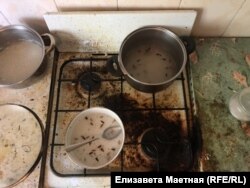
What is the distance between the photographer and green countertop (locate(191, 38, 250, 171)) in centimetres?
70

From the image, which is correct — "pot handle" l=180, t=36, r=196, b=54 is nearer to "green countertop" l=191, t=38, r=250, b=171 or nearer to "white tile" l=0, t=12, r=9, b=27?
"green countertop" l=191, t=38, r=250, b=171

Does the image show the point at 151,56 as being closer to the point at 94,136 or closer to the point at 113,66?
the point at 113,66

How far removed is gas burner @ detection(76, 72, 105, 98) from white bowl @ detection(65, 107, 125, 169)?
7 cm

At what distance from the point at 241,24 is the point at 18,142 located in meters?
0.73

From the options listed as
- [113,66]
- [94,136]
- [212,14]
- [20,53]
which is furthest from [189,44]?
[20,53]

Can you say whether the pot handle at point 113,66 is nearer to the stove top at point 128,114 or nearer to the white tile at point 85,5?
the stove top at point 128,114

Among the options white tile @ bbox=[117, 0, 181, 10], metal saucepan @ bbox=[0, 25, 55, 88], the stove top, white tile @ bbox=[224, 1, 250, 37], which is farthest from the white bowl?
white tile @ bbox=[224, 1, 250, 37]

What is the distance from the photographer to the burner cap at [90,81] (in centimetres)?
78

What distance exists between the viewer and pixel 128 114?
0.76 metres

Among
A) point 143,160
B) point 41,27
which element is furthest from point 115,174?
point 41,27

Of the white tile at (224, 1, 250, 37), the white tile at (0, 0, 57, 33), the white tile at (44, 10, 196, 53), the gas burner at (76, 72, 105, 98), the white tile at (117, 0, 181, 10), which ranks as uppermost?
A: the white tile at (0, 0, 57, 33)

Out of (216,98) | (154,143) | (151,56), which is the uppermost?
(151,56)

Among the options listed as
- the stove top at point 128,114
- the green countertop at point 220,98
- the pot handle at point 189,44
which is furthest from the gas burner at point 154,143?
the pot handle at point 189,44

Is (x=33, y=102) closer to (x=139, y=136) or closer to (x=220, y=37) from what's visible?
(x=139, y=136)
